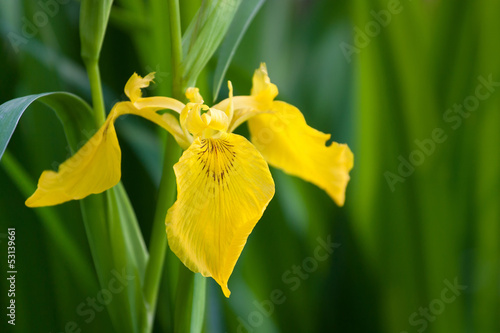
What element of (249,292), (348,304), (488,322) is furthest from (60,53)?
(488,322)

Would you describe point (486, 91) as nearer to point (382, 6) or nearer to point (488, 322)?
point (382, 6)

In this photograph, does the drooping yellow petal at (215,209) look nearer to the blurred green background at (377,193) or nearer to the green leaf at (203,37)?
the green leaf at (203,37)

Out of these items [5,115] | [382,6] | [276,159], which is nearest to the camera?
[5,115]

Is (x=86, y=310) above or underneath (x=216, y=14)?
underneath

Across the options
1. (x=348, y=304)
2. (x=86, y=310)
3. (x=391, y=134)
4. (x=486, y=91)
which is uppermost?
(x=486, y=91)

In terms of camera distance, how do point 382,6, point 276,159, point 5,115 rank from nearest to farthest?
point 5,115, point 276,159, point 382,6

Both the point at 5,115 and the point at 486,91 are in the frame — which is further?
the point at 486,91

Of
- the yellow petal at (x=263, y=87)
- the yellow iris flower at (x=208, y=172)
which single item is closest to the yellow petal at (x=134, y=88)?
the yellow iris flower at (x=208, y=172)
